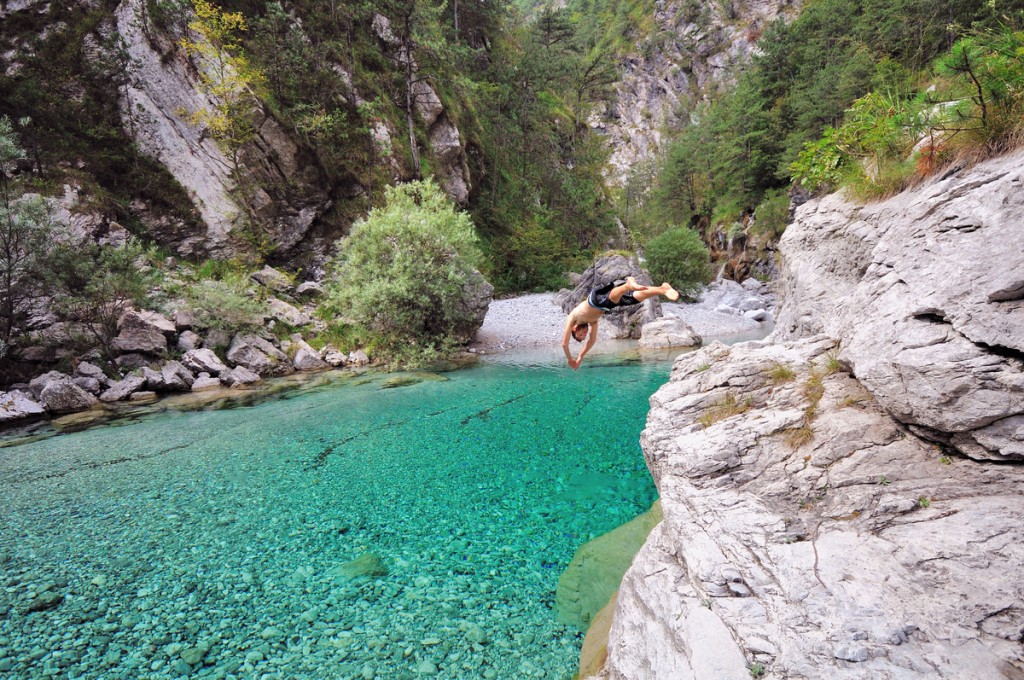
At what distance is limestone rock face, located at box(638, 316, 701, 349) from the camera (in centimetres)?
2428

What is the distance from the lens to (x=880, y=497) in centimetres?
A: 365

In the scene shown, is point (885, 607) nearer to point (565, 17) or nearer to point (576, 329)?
point (576, 329)

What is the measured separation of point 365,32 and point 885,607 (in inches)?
1624

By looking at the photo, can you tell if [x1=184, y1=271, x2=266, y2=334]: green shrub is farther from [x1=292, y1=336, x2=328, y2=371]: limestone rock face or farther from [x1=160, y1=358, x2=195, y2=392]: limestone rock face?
[x1=160, y1=358, x2=195, y2=392]: limestone rock face

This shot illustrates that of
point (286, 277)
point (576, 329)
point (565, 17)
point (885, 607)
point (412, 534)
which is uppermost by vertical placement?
point (565, 17)

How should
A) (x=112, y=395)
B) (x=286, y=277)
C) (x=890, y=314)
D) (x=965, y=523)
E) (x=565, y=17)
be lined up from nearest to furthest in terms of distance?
(x=965, y=523), (x=890, y=314), (x=112, y=395), (x=286, y=277), (x=565, y=17)

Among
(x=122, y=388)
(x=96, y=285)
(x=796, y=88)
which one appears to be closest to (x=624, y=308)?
(x=122, y=388)

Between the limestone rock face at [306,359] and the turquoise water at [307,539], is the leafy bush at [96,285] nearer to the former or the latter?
the limestone rock face at [306,359]

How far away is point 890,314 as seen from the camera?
4.40 m

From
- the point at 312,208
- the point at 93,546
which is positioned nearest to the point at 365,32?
the point at 312,208

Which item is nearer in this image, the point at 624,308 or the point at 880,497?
the point at 880,497

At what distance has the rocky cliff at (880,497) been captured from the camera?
2807mm

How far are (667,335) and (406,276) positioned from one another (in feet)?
49.7

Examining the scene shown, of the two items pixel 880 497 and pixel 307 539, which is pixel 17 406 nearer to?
pixel 307 539
